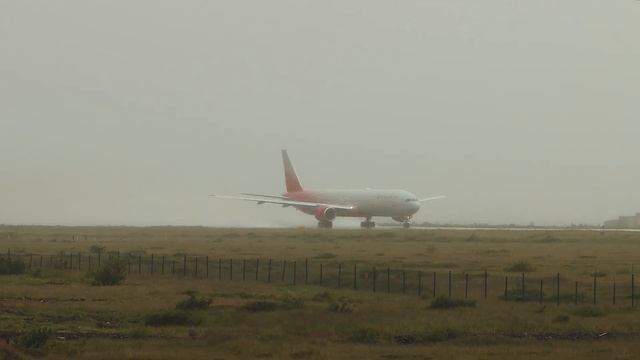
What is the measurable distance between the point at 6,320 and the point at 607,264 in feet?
121

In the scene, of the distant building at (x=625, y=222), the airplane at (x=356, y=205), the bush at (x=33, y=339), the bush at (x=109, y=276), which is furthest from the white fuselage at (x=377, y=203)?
the bush at (x=33, y=339)

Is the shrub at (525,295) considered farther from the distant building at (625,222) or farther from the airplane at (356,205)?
the distant building at (625,222)

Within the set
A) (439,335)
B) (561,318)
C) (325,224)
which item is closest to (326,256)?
(561,318)

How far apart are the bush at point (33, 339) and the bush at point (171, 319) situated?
16.9ft

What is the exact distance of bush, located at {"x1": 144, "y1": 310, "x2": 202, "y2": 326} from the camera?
34.0 m

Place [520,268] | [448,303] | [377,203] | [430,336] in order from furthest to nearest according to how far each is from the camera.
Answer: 1. [377,203]
2. [520,268]
3. [448,303]
4. [430,336]

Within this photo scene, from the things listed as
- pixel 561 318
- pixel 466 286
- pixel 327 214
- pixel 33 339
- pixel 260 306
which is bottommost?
pixel 33 339

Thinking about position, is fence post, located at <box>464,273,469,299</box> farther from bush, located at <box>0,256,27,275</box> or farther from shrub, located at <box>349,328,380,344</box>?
bush, located at <box>0,256,27,275</box>

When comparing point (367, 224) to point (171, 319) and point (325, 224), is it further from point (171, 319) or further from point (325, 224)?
point (171, 319)

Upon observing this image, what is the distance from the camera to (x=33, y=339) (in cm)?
2788

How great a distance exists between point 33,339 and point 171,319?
692 centimetres

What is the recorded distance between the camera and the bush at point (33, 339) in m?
27.5

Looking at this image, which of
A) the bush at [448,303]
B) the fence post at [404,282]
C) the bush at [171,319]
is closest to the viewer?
the bush at [171,319]

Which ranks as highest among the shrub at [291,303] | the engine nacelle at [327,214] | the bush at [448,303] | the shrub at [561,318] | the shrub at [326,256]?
the engine nacelle at [327,214]
